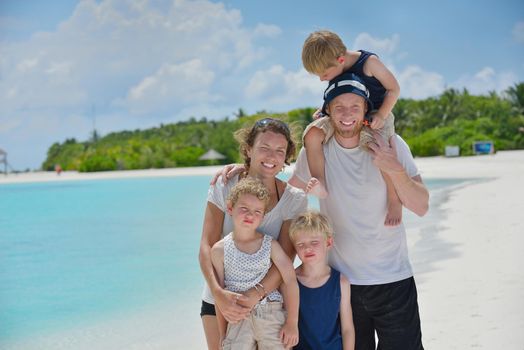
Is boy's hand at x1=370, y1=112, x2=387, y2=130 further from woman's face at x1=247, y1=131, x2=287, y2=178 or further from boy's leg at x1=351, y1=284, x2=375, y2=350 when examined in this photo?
boy's leg at x1=351, y1=284, x2=375, y2=350

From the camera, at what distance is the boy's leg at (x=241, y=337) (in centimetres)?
250

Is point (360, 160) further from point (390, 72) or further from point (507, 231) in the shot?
point (507, 231)

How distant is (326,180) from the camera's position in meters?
2.64

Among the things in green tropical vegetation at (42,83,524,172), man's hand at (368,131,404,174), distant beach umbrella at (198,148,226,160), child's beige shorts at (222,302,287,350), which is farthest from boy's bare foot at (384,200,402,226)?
distant beach umbrella at (198,148,226,160)

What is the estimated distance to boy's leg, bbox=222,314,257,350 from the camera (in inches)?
98.3

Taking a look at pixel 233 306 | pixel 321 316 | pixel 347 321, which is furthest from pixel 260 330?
pixel 347 321

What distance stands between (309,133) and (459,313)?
129 inches

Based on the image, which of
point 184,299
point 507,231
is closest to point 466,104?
point 507,231

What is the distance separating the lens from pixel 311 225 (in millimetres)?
2508

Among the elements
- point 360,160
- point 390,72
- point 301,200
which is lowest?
point 301,200

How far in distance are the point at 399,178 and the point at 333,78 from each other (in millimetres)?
570

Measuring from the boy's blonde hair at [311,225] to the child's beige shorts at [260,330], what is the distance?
1.06ft

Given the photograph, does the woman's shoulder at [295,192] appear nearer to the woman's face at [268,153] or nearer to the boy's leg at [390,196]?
the woman's face at [268,153]

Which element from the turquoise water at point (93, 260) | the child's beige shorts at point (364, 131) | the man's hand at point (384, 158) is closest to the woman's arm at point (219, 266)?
the child's beige shorts at point (364, 131)
